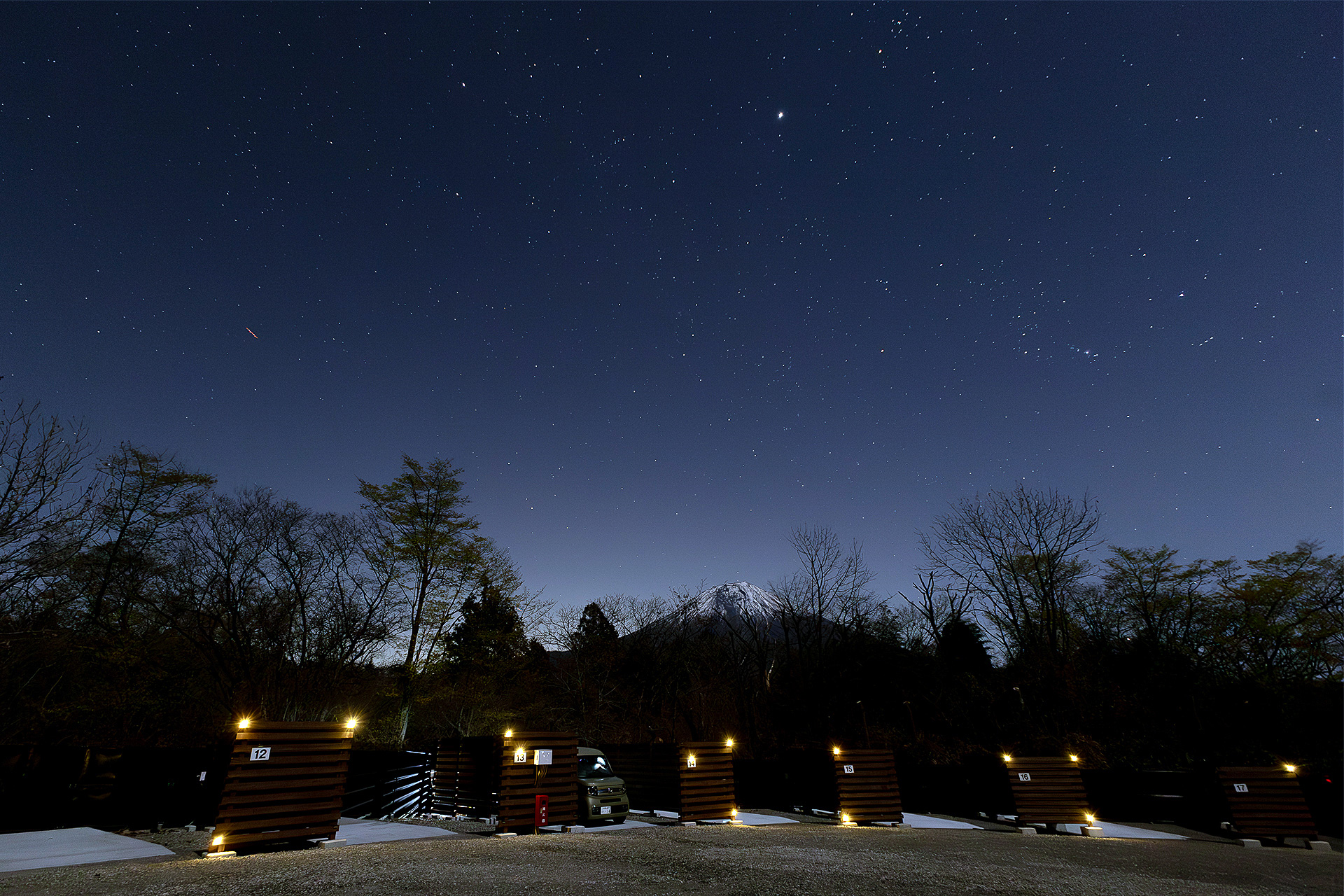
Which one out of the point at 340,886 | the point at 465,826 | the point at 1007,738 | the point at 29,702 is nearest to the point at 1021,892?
the point at 340,886

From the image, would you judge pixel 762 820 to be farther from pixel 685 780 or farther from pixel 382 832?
pixel 382 832

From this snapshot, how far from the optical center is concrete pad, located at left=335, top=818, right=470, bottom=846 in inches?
468

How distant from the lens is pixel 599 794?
52.0 ft

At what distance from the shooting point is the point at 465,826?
49.4 feet

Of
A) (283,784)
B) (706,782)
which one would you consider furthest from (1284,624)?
(283,784)

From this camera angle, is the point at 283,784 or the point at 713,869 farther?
the point at 283,784

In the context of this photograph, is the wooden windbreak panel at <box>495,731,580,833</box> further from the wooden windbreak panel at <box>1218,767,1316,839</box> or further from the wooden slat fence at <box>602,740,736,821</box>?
the wooden windbreak panel at <box>1218,767,1316,839</box>

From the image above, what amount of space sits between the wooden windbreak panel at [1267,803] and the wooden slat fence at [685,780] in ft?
41.2

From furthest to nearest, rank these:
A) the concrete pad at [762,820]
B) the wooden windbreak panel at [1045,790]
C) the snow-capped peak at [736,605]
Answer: the snow-capped peak at [736,605]
the concrete pad at [762,820]
the wooden windbreak panel at [1045,790]

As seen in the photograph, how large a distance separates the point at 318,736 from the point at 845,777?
14.0m

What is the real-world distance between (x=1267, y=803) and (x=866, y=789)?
949cm

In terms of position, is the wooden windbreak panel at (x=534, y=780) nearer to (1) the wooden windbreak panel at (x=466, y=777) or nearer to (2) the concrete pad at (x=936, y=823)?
(1) the wooden windbreak panel at (x=466, y=777)

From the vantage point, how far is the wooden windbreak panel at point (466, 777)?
52.7 ft

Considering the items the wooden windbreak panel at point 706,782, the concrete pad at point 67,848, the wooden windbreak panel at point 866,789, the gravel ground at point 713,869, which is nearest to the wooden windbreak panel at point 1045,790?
the gravel ground at point 713,869
